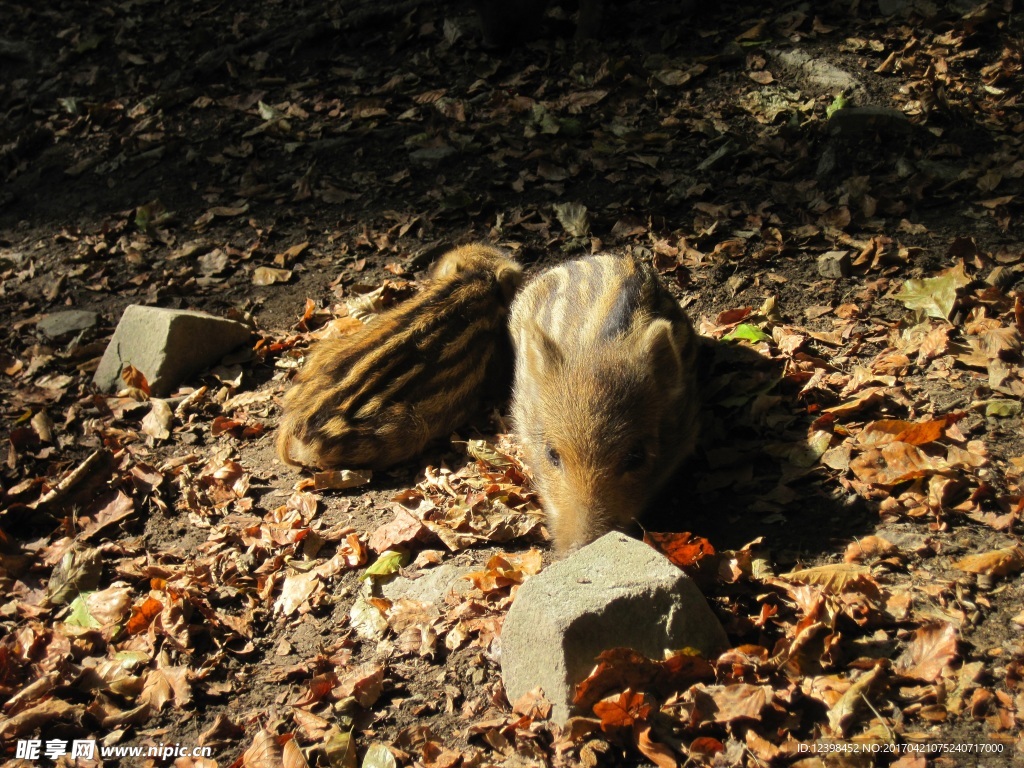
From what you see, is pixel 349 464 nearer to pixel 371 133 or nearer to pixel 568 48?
pixel 371 133

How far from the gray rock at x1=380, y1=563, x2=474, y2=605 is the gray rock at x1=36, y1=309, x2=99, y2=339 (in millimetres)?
3417

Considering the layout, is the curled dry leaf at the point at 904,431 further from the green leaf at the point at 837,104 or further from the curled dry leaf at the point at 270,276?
the curled dry leaf at the point at 270,276

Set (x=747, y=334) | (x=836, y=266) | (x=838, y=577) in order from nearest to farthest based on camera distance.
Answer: (x=838, y=577) < (x=747, y=334) < (x=836, y=266)

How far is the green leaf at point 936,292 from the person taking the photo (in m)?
4.14

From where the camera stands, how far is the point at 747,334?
177 inches

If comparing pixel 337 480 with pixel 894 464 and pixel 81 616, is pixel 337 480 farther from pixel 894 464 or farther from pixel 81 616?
pixel 894 464

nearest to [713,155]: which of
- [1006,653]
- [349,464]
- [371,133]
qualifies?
[371,133]

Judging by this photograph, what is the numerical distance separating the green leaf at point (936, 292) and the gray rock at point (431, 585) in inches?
99.1

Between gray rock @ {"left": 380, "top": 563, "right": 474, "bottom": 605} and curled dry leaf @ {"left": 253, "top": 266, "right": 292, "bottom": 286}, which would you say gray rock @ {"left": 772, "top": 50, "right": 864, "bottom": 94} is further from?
gray rock @ {"left": 380, "top": 563, "right": 474, "bottom": 605}

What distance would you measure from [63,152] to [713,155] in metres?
5.56

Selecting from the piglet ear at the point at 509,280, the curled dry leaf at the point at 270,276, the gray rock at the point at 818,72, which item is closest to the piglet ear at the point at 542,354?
the piglet ear at the point at 509,280

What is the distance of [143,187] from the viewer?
704cm

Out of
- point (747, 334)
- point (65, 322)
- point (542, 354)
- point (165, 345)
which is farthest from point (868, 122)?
point (65, 322)

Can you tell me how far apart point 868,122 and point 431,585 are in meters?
4.05
